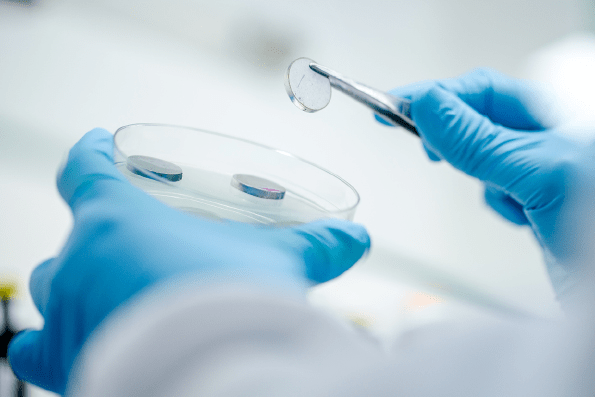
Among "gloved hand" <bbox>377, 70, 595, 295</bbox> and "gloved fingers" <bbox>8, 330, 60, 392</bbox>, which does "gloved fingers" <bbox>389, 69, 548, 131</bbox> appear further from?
"gloved fingers" <bbox>8, 330, 60, 392</bbox>

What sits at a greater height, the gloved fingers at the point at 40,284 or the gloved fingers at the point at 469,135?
the gloved fingers at the point at 469,135

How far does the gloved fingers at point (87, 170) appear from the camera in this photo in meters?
0.61

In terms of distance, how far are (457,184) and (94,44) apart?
1.41 meters

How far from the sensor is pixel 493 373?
168mm

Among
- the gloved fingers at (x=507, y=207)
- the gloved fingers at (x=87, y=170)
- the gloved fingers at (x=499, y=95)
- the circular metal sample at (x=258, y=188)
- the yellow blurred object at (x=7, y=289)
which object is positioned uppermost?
the gloved fingers at (x=499, y=95)

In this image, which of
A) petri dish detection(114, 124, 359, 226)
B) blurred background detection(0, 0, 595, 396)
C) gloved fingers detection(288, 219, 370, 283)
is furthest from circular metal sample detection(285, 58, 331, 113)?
blurred background detection(0, 0, 595, 396)

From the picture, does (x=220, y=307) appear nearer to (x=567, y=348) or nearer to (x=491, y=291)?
(x=567, y=348)

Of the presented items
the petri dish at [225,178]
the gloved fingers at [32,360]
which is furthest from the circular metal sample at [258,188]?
the gloved fingers at [32,360]

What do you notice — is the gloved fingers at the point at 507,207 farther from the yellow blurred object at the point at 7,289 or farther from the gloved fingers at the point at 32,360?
the yellow blurred object at the point at 7,289

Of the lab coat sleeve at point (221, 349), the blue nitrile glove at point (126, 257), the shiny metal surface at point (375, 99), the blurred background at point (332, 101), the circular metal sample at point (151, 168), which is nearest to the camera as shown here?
the lab coat sleeve at point (221, 349)

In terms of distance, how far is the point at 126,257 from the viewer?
0.43 metres

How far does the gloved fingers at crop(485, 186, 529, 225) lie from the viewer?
95cm

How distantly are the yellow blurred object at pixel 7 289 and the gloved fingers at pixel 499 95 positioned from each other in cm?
105

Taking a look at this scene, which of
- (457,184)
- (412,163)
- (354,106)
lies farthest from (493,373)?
(457,184)
